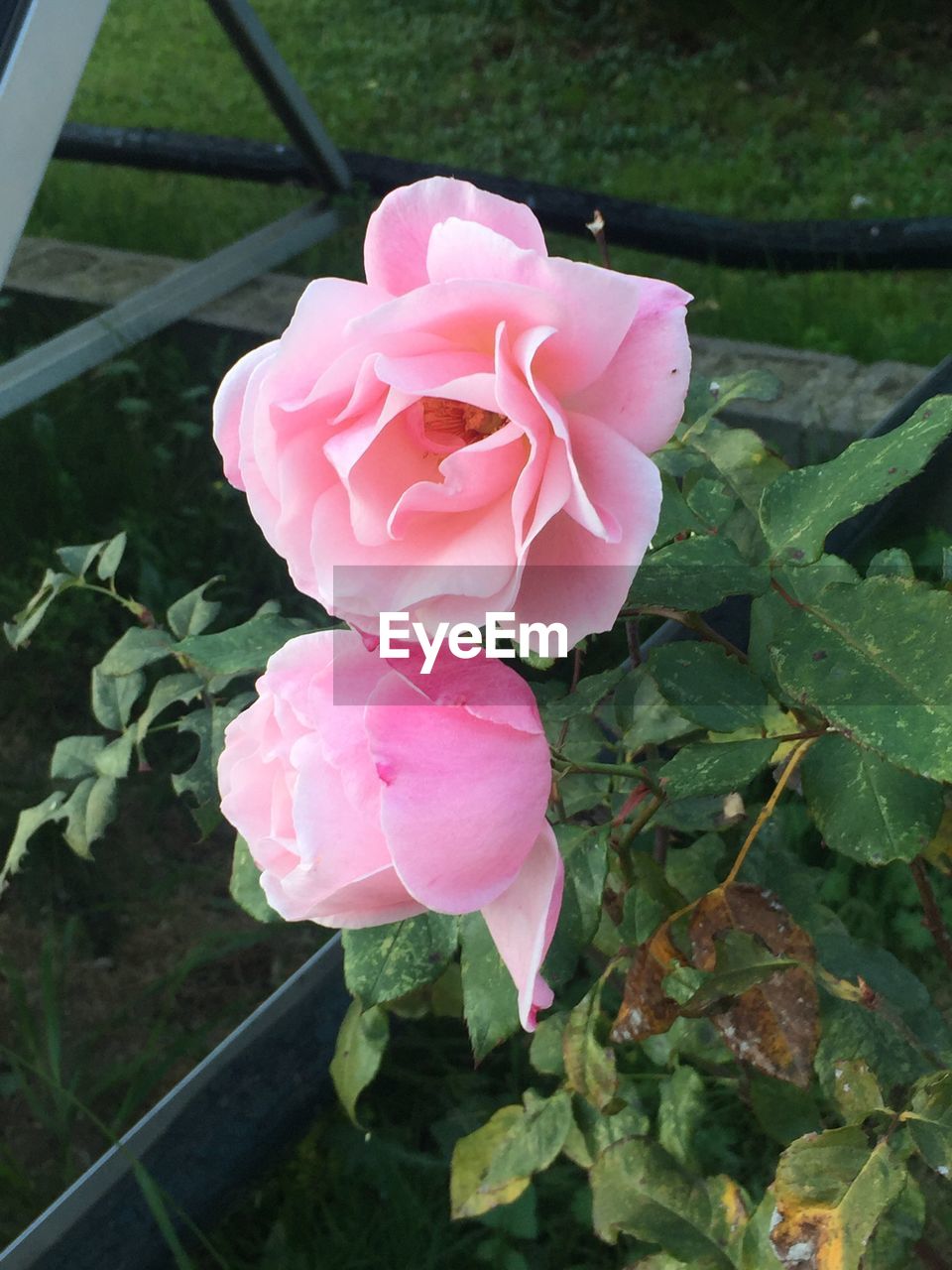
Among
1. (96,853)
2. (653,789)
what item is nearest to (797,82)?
(96,853)

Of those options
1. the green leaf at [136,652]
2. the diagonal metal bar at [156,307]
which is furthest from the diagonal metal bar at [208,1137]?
the diagonal metal bar at [156,307]

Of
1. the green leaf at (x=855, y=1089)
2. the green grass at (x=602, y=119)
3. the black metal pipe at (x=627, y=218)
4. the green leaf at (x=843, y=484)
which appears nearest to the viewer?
the green leaf at (x=843, y=484)

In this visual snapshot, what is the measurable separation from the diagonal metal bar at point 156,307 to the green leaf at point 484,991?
1593mm

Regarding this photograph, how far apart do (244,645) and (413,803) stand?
286 millimetres

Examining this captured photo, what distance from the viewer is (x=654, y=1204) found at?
68 centimetres

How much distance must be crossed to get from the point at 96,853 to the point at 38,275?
149 cm

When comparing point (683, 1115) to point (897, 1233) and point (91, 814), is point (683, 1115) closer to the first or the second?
point (897, 1233)

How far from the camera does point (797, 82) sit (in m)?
3.63

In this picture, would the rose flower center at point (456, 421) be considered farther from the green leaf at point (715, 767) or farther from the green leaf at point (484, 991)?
the green leaf at point (484, 991)

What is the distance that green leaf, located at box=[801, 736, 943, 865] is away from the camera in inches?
18.0

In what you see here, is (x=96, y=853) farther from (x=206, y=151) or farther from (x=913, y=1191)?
(x=206, y=151)

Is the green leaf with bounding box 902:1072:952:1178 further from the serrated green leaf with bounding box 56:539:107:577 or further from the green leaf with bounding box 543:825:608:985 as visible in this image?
the serrated green leaf with bounding box 56:539:107:577

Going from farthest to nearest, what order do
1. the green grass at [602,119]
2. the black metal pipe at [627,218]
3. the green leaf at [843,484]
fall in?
the green grass at [602,119], the black metal pipe at [627,218], the green leaf at [843,484]

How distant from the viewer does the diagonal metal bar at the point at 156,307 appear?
1.93 meters
